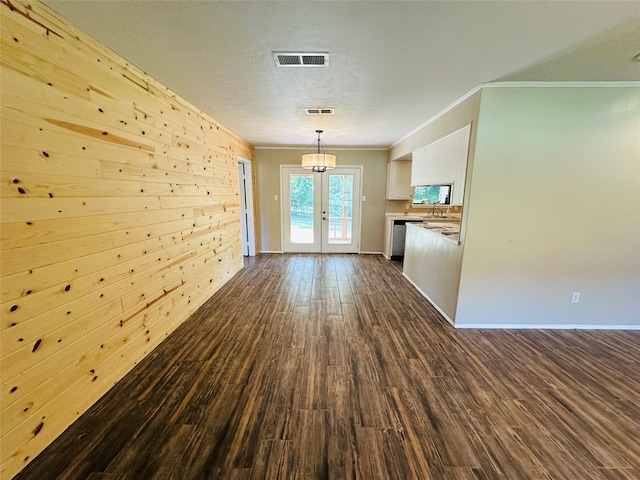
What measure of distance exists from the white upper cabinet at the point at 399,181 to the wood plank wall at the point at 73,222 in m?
4.44

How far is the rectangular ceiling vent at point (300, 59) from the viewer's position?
1.82 metres

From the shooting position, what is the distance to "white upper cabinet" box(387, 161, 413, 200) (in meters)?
5.62

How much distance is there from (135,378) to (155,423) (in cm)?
56

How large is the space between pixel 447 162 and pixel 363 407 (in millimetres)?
2779

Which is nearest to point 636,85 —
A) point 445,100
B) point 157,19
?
point 445,100

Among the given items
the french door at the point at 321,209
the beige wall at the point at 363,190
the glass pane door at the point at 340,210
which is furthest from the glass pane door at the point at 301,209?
the glass pane door at the point at 340,210

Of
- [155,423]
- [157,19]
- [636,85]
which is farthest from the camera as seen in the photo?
[636,85]

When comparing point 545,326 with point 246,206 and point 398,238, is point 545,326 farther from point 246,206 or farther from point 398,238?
point 246,206

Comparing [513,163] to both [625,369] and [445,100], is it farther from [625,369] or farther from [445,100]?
[625,369]

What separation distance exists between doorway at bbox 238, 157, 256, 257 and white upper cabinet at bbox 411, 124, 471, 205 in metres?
3.44

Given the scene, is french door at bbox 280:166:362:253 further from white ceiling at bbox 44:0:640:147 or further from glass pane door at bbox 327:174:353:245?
white ceiling at bbox 44:0:640:147

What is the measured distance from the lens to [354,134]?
172 inches

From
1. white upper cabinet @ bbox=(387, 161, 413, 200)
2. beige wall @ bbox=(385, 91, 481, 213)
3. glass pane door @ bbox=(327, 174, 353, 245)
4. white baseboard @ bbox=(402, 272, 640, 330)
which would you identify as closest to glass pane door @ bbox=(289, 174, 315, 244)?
glass pane door @ bbox=(327, 174, 353, 245)

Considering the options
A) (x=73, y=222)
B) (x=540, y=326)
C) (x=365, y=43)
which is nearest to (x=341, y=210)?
(x=540, y=326)
